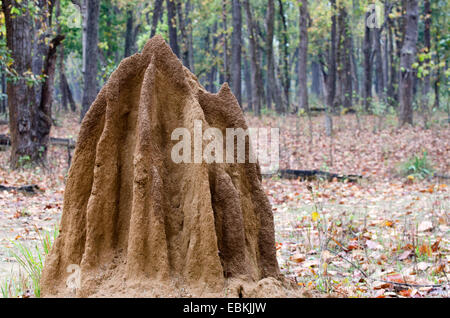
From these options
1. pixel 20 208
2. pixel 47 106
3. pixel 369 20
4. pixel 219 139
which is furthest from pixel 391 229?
pixel 369 20

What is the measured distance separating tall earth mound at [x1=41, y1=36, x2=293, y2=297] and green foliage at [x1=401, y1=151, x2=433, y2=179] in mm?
9270

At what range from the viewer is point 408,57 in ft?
54.0

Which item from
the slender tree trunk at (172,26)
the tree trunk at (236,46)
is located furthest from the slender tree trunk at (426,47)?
the slender tree trunk at (172,26)

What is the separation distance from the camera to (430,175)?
12.0m

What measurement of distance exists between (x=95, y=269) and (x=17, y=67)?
9.83 metres

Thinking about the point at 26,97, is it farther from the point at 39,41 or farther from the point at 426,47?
the point at 426,47

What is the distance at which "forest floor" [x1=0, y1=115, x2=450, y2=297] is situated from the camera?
5.08 meters

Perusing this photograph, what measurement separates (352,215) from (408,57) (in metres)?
10.9

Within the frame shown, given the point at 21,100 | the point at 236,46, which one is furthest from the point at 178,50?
the point at 21,100

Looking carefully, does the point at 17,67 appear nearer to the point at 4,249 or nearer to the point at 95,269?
the point at 4,249

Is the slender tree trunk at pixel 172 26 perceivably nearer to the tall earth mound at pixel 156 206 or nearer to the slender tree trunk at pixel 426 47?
the slender tree trunk at pixel 426 47

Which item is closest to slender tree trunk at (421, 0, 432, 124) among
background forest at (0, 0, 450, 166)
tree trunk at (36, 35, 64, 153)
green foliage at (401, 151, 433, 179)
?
background forest at (0, 0, 450, 166)

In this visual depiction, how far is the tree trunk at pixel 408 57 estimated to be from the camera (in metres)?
16.0
